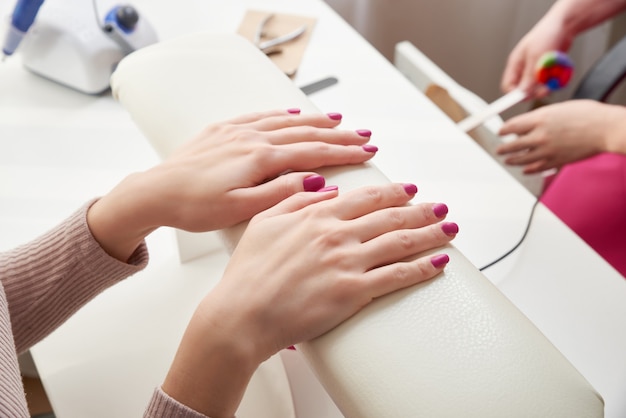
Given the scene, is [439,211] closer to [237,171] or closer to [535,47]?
[237,171]

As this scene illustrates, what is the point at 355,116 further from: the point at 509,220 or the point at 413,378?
the point at 413,378

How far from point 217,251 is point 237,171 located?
1.03ft

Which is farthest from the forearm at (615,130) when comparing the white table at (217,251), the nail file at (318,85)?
the nail file at (318,85)

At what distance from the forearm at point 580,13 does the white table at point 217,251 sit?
31cm

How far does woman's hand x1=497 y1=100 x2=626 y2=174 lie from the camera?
93 centimetres

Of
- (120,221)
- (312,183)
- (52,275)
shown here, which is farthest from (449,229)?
(52,275)

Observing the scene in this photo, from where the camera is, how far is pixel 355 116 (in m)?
1.01

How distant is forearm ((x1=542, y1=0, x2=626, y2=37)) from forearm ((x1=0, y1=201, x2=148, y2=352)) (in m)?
0.87

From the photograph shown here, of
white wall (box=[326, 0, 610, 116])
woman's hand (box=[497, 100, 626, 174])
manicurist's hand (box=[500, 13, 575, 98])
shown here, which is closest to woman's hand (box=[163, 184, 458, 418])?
woman's hand (box=[497, 100, 626, 174])

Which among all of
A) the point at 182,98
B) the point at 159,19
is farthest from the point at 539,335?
the point at 159,19

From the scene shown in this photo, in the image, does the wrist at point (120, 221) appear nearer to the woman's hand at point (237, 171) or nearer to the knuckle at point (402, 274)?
the woman's hand at point (237, 171)

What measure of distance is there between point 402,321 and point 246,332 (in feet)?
0.39

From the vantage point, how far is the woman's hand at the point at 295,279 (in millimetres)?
461

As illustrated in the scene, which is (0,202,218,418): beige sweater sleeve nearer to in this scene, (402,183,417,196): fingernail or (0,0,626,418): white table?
(0,0,626,418): white table
